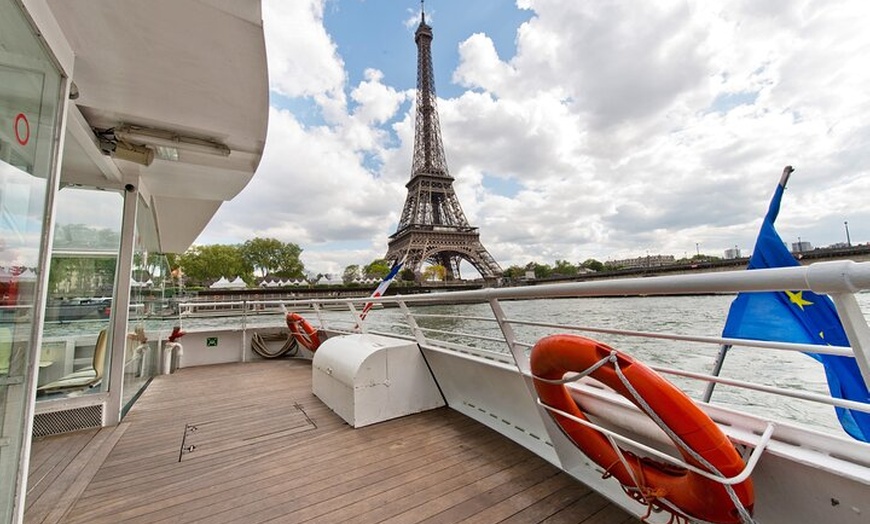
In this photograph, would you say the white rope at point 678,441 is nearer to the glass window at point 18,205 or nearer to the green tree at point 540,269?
the glass window at point 18,205

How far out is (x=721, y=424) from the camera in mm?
1129

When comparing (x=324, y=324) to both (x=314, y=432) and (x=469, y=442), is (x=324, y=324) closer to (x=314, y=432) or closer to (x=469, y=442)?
(x=314, y=432)

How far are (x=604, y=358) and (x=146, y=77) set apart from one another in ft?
7.25

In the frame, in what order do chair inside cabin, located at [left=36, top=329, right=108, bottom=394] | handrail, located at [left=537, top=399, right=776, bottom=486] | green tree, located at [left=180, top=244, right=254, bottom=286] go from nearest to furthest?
handrail, located at [left=537, top=399, right=776, bottom=486] < chair inside cabin, located at [left=36, top=329, right=108, bottom=394] < green tree, located at [left=180, top=244, right=254, bottom=286]

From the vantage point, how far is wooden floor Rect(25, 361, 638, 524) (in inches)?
58.1

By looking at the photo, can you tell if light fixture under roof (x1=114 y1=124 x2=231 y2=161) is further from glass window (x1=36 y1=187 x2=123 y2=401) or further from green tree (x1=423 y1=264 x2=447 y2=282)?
green tree (x1=423 y1=264 x2=447 y2=282)

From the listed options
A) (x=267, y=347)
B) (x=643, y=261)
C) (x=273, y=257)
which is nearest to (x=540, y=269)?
(x=643, y=261)

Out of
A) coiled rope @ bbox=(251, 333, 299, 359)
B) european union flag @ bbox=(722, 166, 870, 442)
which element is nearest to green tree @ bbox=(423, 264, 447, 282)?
coiled rope @ bbox=(251, 333, 299, 359)

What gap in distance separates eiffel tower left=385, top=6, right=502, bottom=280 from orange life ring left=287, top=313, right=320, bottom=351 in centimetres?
2338

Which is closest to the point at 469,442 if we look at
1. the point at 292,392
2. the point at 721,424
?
the point at 721,424

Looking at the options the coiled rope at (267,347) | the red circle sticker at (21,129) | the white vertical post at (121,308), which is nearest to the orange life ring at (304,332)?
the coiled rope at (267,347)

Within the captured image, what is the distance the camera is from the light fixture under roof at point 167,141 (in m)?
2.16

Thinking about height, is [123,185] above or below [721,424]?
above

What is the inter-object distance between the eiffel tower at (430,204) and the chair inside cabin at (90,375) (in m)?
25.4
